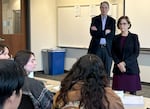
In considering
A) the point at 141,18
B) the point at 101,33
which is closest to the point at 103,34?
the point at 101,33

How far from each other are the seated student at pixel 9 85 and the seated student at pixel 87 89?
100 centimetres

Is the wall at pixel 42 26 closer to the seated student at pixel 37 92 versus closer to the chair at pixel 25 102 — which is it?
the seated student at pixel 37 92

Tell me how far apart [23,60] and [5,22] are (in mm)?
4877

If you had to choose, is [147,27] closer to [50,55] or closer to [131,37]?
[131,37]

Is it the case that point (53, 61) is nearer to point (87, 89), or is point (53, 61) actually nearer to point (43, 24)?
point (43, 24)

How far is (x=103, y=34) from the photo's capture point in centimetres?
537

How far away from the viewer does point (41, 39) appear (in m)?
8.14

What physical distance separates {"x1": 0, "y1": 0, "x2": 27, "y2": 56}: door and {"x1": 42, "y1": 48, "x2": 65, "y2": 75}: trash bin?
616 millimetres

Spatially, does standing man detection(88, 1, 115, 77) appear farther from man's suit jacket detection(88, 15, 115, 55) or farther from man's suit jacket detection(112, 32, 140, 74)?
man's suit jacket detection(112, 32, 140, 74)

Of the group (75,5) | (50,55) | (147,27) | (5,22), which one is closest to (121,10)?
(147,27)

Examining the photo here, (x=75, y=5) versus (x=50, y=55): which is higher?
(x=75, y=5)

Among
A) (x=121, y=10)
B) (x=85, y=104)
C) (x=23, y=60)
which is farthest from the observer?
(x=121, y=10)

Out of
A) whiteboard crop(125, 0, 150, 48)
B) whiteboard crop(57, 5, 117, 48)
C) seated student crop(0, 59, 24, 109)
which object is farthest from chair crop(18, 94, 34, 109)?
whiteboard crop(57, 5, 117, 48)

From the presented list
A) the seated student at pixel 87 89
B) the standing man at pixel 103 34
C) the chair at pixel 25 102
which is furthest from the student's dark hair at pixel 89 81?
the standing man at pixel 103 34
